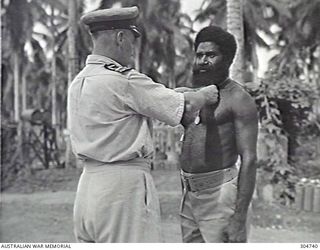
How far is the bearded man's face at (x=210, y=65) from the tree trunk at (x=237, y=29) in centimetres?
6

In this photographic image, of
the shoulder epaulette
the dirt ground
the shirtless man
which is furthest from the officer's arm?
the shoulder epaulette

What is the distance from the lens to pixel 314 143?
74.8 inches

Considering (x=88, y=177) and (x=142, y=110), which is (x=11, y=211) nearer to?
(x=88, y=177)

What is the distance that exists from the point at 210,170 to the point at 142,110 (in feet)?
1.11

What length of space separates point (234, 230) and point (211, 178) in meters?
0.18

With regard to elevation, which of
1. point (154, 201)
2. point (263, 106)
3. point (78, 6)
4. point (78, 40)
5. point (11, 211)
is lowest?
point (11, 211)

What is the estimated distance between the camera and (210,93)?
1.32 meters

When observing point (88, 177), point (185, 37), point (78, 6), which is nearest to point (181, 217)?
point (88, 177)

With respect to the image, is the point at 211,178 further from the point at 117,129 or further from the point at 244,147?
the point at 117,129

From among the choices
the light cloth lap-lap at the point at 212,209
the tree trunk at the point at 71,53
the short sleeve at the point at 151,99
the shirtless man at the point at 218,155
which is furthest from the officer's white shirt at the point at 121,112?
the tree trunk at the point at 71,53

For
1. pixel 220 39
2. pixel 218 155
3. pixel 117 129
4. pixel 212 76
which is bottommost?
pixel 218 155

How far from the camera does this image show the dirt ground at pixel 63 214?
1567 millimetres

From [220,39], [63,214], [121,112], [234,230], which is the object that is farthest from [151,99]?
[63,214]

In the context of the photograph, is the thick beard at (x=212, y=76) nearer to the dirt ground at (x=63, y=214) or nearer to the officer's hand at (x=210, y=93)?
the officer's hand at (x=210, y=93)
